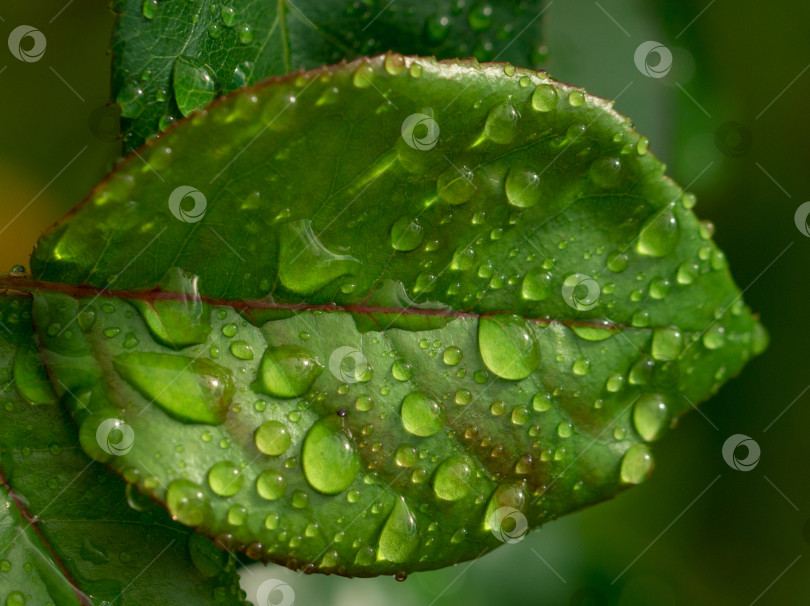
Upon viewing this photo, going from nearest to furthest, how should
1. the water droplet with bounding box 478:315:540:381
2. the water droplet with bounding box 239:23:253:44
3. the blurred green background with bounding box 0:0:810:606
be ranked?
the water droplet with bounding box 478:315:540:381 → the water droplet with bounding box 239:23:253:44 → the blurred green background with bounding box 0:0:810:606

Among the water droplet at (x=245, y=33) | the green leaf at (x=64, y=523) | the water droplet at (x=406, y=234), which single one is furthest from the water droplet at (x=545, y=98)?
the green leaf at (x=64, y=523)

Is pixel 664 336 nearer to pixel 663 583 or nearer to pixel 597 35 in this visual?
pixel 597 35

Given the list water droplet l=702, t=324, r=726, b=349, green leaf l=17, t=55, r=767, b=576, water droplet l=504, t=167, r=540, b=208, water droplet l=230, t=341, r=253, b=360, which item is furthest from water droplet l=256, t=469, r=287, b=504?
water droplet l=702, t=324, r=726, b=349

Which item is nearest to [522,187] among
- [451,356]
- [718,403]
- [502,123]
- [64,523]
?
[502,123]

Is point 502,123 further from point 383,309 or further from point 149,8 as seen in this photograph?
point 149,8

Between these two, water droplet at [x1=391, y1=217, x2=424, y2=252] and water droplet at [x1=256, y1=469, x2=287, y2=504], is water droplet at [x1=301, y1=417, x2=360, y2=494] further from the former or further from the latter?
water droplet at [x1=391, y1=217, x2=424, y2=252]
